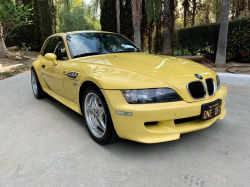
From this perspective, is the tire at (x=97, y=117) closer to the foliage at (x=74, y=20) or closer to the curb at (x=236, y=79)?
the curb at (x=236, y=79)

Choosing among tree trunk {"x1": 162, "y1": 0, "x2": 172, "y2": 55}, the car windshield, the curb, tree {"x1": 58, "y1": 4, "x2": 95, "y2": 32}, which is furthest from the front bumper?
tree {"x1": 58, "y1": 4, "x2": 95, "y2": 32}

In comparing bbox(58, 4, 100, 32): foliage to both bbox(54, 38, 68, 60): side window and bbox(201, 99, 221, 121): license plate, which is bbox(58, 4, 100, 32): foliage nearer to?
bbox(54, 38, 68, 60): side window

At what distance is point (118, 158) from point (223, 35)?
6.61 meters

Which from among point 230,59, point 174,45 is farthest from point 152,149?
point 174,45

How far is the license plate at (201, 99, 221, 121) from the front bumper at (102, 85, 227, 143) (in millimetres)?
66

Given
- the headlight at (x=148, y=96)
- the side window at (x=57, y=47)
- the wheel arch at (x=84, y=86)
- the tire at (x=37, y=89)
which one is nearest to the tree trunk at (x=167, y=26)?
the side window at (x=57, y=47)

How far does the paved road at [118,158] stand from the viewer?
191cm

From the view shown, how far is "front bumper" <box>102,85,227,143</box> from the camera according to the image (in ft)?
6.69

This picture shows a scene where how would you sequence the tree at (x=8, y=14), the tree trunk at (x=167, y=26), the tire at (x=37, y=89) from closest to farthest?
the tire at (x=37, y=89) → the tree trunk at (x=167, y=26) → the tree at (x=8, y=14)

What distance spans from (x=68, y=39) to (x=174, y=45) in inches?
582

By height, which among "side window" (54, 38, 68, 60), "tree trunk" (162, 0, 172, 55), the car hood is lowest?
the car hood

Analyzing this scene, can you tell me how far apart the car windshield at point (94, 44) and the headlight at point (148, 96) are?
5.04 feet

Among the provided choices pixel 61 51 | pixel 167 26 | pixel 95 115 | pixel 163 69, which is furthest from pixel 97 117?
pixel 167 26

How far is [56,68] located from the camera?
3453mm
